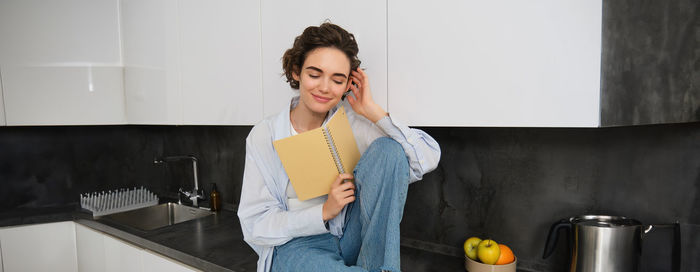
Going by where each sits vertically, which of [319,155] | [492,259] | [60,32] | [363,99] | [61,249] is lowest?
[61,249]

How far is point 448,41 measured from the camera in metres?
1.03

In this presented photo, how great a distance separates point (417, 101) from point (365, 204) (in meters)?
0.32

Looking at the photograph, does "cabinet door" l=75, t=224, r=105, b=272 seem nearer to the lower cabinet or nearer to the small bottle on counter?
the lower cabinet

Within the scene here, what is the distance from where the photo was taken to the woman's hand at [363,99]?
43.7 inches

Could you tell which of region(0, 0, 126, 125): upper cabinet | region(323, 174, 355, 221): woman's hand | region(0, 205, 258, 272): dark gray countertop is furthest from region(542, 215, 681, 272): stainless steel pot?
region(0, 0, 126, 125): upper cabinet

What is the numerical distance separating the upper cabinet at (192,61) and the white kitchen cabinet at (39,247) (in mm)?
701

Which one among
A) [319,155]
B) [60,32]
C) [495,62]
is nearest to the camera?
[495,62]

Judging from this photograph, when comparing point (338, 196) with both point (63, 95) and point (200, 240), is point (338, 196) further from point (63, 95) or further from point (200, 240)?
point (63, 95)

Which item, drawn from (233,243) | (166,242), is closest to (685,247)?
(233,243)

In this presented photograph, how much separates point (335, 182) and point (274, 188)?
0.76 ft

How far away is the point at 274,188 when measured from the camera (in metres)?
1.21

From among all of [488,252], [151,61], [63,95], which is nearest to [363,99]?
[488,252]

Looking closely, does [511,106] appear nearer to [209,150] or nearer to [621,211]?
[621,211]

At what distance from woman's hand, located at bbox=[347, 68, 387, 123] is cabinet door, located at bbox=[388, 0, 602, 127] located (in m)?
0.06
